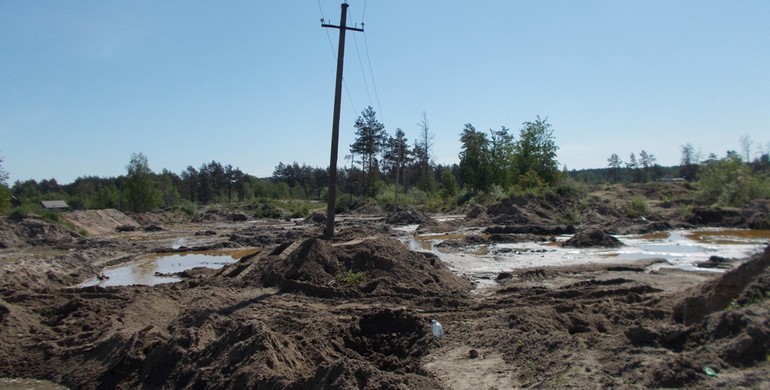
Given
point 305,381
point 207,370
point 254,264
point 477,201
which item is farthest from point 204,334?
point 477,201

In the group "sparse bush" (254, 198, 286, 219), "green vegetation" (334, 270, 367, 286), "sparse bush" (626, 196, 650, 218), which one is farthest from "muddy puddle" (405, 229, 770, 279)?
"sparse bush" (254, 198, 286, 219)

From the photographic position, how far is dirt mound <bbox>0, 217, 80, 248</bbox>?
26.7 metres

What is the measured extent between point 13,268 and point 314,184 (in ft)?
343

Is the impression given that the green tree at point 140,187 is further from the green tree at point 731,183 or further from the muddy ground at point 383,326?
the green tree at point 731,183

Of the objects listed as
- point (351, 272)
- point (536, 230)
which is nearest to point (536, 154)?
point (536, 230)

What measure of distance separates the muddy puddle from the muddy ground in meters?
2.09

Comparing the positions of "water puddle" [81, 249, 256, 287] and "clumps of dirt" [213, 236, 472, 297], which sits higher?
"clumps of dirt" [213, 236, 472, 297]

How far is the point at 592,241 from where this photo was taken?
73.3 ft

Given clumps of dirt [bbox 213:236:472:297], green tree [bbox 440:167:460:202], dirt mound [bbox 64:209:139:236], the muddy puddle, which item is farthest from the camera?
green tree [bbox 440:167:460:202]

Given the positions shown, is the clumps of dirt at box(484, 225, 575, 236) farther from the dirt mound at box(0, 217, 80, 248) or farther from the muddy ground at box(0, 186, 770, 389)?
the dirt mound at box(0, 217, 80, 248)

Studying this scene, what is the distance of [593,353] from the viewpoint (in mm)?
6098

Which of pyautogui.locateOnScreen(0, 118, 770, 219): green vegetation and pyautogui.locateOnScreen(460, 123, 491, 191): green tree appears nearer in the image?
pyautogui.locateOnScreen(0, 118, 770, 219): green vegetation

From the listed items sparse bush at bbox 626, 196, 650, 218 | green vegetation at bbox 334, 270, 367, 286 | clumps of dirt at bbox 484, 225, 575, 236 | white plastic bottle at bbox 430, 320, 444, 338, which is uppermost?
sparse bush at bbox 626, 196, 650, 218

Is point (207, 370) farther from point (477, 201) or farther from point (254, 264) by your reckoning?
point (477, 201)
